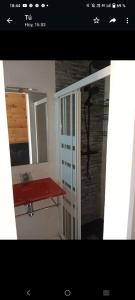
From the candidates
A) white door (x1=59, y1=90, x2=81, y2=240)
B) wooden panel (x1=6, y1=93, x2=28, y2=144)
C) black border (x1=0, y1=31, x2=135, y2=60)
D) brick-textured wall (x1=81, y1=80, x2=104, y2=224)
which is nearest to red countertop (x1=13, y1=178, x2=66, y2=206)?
white door (x1=59, y1=90, x2=81, y2=240)

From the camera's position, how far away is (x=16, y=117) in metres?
1.71

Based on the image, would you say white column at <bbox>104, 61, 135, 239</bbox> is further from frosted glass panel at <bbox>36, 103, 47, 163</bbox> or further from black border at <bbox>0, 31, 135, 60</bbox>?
frosted glass panel at <bbox>36, 103, 47, 163</bbox>

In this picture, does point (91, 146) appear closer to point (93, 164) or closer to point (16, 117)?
point (93, 164)

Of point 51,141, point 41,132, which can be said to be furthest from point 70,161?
point 41,132

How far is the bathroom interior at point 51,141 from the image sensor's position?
5.43 feet

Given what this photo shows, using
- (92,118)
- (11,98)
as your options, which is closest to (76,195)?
Answer: (92,118)

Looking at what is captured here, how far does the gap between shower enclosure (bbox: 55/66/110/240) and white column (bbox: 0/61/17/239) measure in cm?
103

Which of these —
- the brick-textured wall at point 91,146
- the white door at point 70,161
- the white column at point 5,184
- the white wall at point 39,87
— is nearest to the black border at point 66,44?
the white column at point 5,184

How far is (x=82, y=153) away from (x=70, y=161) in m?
0.46

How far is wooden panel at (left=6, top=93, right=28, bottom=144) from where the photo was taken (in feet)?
5.47

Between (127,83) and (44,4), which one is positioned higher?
(44,4)

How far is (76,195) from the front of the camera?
1.71m

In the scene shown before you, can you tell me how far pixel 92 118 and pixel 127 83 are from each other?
1.72 meters
